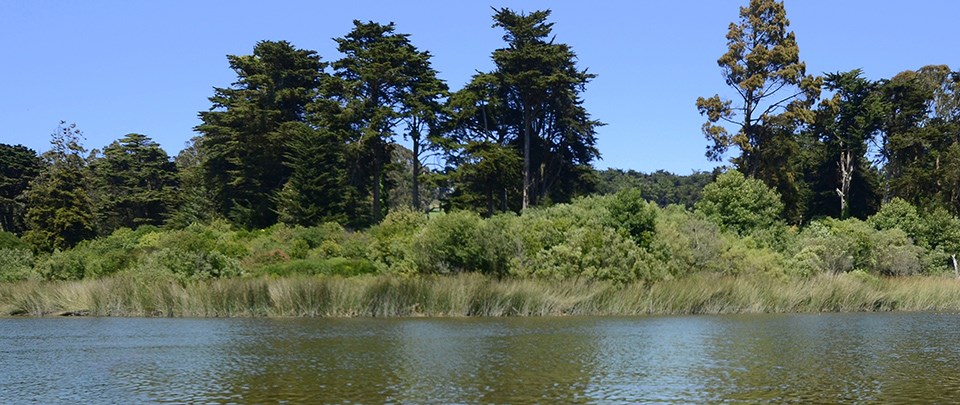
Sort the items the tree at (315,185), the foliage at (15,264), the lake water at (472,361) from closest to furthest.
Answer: the lake water at (472,361)
the foliage at (15,264)
the tree at (315,185)

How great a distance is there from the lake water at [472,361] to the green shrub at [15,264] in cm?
1345

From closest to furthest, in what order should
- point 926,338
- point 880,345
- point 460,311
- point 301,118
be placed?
point 880,345
point 926,338
point 460,311
point 301,118

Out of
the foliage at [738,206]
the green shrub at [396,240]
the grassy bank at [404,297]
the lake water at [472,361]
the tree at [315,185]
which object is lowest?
the lake water at [472,361]

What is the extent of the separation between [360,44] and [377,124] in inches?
304

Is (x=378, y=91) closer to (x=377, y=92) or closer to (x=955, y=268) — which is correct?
(x=377, y=92)

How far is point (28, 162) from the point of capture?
3435 inches

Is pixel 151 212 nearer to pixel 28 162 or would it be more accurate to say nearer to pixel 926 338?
pixel 28 162

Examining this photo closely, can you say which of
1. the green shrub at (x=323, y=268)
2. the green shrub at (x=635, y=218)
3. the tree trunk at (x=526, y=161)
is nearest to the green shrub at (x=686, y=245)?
the green shrub at (x=635, y=218)

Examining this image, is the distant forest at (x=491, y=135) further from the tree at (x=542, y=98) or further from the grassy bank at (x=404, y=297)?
the grassy bank at (x=404, y=297)

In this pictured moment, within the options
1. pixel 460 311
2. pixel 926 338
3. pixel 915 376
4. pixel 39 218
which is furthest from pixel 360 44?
pixel 915 376

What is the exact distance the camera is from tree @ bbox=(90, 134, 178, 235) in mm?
82812

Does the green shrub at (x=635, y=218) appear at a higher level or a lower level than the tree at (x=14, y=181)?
lower

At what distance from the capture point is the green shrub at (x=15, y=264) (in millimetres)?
44500

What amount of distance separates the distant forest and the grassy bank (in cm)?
2397
